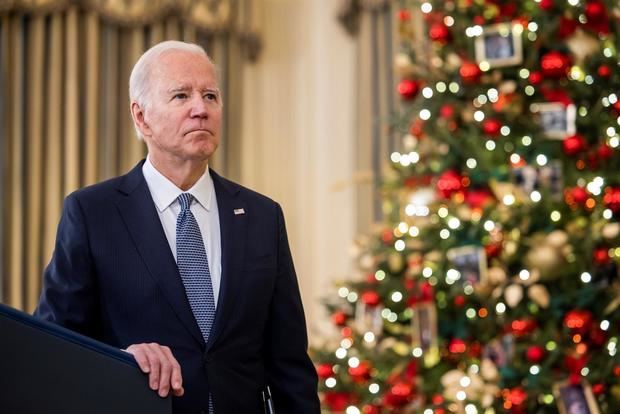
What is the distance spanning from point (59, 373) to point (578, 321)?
308 cm

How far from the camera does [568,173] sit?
15.1ft

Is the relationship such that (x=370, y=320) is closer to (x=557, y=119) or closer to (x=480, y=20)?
(x=557, y=119)

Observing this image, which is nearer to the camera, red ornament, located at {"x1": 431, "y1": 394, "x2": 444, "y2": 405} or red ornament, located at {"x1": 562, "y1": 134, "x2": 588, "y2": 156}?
red ornament, located at {"x1": 431, "y1": 394, "x2": 444, "y2": 405}

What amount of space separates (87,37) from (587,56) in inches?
109

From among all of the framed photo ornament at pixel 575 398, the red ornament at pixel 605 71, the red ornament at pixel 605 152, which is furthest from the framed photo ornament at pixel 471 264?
the red ornament at pixel 605 71

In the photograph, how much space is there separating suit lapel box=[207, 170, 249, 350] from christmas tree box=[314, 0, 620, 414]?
2287 millimetres

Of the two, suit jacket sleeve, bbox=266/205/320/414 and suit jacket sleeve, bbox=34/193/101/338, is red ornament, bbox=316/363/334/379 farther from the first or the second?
suit jacket sleeve, bbox=34/193/101/338

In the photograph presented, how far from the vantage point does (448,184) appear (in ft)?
15.0

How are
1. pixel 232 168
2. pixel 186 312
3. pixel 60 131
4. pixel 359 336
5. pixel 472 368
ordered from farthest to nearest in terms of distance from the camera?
pixel 232 168, pixel 60 131, pixel 359 336, pixel 472 368, pixel 186 312

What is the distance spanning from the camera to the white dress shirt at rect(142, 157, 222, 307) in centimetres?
219

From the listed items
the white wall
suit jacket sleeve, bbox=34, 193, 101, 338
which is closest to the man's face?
suit jacket sleeve, bbox=34, 193, 101, 338

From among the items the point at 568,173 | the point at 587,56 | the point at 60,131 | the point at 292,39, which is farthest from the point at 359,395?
the point at 292,39

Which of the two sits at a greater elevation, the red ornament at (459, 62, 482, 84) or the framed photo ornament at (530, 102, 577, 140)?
the red ornament at (459, 62, 482, 84)

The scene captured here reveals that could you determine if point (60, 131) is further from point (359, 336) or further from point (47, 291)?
point (47, 291)
